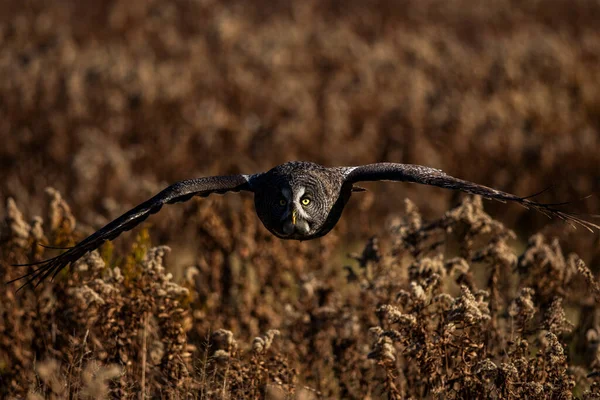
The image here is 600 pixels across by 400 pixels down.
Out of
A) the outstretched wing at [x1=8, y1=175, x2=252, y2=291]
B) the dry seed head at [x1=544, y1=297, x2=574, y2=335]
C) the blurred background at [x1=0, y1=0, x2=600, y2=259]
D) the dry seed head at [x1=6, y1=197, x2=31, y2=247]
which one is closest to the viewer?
the dry seed head at [x1=544, y1=297, x2=574, y2=335]

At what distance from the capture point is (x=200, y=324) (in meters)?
7.86

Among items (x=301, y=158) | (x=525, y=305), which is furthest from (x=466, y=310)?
(x=301, y=158)

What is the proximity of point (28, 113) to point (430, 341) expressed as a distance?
35.5ft

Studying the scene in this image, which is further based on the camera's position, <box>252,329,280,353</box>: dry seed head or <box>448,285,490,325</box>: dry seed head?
<box>252,329,280,353</box>: dry seed head

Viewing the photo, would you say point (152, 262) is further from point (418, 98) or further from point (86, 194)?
point (418, 98)

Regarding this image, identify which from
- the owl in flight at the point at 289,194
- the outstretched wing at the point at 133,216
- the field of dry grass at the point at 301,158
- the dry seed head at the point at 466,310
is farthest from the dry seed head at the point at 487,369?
the outstretched wing at the point at 133,216

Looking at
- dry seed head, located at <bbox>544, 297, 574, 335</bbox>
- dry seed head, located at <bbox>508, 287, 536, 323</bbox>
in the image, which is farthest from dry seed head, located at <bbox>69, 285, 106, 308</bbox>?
dry seed head, located at <bbox>544, 297, 574, 335</bbox>

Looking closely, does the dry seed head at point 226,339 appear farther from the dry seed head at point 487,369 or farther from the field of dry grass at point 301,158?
the dry seed head at point 487,369

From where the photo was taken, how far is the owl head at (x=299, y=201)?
6648mm

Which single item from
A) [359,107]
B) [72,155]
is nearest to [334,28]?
[359,107]

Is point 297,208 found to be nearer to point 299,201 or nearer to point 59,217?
point 299,201

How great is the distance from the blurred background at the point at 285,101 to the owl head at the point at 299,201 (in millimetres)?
2389

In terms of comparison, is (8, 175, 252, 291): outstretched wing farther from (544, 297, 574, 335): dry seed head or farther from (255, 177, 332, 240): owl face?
(544, 297, 574, 335): dry seed head

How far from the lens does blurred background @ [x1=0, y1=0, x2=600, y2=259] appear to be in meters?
13.3
